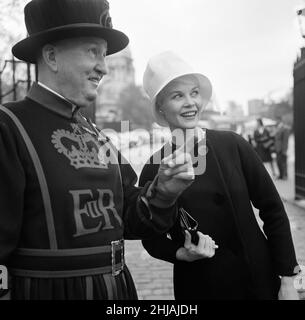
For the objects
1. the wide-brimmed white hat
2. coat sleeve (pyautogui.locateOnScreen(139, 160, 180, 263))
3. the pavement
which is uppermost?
the wide-brimmed white hat

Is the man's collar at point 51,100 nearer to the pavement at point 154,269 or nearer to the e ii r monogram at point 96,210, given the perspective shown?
the e ii r monogram at point 96,210

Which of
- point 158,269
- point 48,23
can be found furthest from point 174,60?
point 158,269

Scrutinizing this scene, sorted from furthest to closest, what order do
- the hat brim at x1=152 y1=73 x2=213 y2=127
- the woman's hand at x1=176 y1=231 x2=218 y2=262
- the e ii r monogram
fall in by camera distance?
the hat brim at x1=152 y1=73 x2=213 y2=127 < the woman's hand at x1=176 y1=231 x2=218 y2=262 < the e ii r monogram

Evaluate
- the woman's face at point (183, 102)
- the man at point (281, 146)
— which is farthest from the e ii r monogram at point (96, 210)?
the man at point (281, 146)

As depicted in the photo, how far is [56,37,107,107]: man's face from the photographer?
6.01ft

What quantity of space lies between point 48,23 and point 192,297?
143cm

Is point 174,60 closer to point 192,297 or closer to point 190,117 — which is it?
point 190,117


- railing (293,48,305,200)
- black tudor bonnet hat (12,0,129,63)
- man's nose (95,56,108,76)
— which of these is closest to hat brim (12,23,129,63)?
black tudor bonnet hat (12,0,129,63)

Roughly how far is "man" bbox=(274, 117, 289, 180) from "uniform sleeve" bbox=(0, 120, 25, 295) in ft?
37.5

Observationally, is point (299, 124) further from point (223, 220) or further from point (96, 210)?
point (96, 210)

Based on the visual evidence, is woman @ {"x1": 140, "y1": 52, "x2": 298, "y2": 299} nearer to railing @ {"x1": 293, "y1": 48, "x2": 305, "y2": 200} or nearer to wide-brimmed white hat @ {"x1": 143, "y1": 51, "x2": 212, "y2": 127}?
wide-brimmed white hat @ {"x1": 143, "y1": 51, "x2": 212, "y2": 127}

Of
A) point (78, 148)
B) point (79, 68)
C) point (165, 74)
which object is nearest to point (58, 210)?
point (78, 148)

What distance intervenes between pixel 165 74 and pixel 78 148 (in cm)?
67
